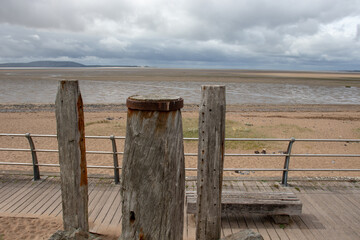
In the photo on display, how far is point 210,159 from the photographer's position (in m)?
2.78

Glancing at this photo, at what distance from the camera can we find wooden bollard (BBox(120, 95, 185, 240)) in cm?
185

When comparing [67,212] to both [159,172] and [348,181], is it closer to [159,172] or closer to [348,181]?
[159,172]

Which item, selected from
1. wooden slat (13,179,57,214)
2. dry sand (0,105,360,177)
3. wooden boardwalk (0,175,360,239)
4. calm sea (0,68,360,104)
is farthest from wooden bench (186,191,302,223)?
calm sea (0,68,360,104)

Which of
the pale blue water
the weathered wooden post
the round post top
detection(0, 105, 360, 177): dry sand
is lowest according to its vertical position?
detection(0, 105, 360, 177): dry sand

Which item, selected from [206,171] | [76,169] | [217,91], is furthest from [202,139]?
[76,169]

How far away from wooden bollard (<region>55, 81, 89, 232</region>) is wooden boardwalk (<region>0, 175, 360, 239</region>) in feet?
5.20

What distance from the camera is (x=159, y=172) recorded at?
1.89 m

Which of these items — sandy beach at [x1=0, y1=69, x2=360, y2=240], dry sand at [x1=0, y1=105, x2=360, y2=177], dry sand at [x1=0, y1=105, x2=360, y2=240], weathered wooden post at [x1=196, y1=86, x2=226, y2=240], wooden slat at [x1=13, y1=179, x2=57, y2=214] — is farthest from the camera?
dry sand at [x1=0, y1=105, x2=360, y2=177]

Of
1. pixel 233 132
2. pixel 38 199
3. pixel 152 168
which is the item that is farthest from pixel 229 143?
pixel 152 168

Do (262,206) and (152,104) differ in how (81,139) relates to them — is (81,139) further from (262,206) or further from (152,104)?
(262,206)

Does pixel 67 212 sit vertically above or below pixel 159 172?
below

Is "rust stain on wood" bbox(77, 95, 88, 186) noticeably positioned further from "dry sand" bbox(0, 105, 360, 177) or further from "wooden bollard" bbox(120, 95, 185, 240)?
"dry sand" bbox(0, 105, 360, 177)

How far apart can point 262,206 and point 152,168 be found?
126 inches

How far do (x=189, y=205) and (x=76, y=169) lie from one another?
2.25m
